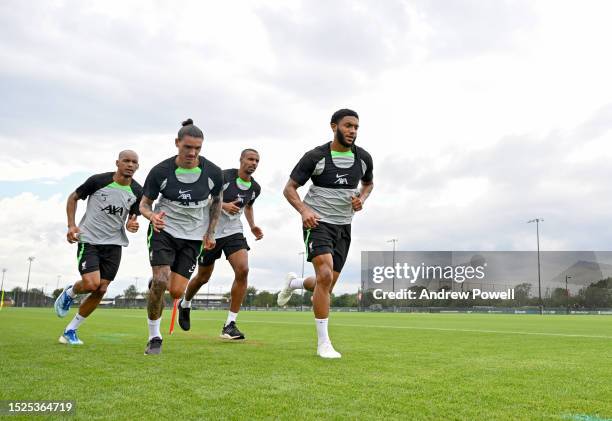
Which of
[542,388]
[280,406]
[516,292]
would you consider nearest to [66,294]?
[280,406]

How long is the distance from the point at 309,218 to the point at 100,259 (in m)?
3.52

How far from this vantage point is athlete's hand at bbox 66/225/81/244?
7.55 meters

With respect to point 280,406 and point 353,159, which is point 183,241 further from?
point 280,406

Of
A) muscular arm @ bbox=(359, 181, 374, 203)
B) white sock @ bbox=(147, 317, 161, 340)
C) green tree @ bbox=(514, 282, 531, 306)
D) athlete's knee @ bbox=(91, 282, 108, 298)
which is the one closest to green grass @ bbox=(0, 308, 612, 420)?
white sock @ bbox=(147, 317, 161, 340)

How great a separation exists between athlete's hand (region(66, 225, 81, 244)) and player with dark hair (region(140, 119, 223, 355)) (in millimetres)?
1540

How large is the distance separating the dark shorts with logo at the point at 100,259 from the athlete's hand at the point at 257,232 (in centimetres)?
214

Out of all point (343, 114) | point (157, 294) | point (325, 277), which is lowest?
point (157, 294)

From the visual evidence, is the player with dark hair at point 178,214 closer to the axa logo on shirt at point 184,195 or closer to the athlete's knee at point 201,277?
the axa logo on shirt at point 184,195

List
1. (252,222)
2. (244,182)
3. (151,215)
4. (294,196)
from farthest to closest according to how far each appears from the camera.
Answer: (252,222), (244,182), (294,196), (151,215)

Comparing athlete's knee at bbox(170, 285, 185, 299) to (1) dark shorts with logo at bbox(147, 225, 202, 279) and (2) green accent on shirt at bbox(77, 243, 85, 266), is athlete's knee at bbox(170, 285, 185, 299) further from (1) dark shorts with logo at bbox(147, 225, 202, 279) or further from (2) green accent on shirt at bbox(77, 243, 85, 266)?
(2) green accent on shirt at bbox(77, 243, 85, 266)

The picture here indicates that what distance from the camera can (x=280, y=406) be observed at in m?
3.25

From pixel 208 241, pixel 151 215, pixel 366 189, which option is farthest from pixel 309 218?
pixel 151 215

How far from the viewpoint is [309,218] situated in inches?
247

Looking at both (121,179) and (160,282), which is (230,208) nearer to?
(121,179)
